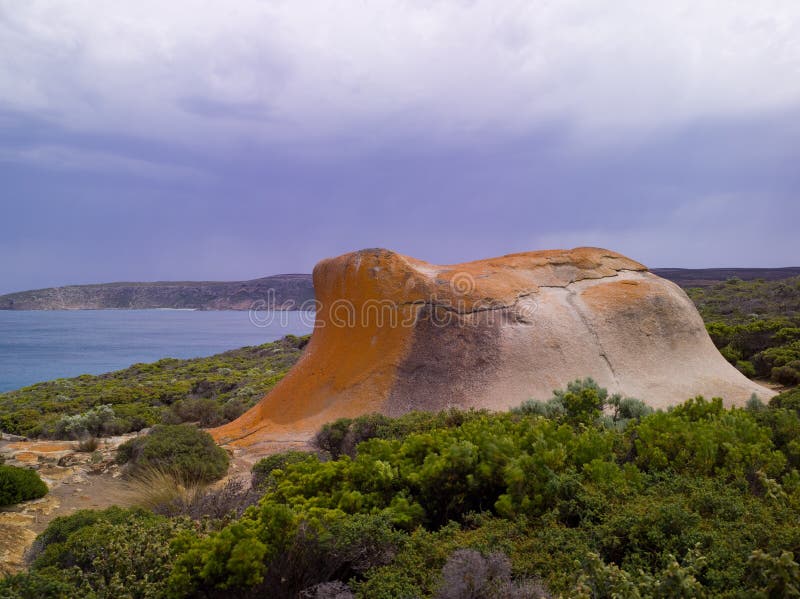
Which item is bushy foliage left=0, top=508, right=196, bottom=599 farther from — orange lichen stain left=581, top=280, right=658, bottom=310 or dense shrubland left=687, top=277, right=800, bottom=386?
dense shrubland left=687, top=277, right=800, bottom=386

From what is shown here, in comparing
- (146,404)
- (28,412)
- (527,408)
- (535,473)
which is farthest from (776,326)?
(28,412)

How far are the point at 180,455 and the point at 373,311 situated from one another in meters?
4.20

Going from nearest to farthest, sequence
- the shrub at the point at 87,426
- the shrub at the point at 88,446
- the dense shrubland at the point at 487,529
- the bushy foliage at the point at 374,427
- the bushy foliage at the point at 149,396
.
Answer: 1. the dense shrubland at the point at 487,529
2. the bushy foliage at the point at 374,427
3. the shrub at the point at 88,446
4. the shrub at the point at 87,426
5. the bushy foliage at the point at 149,396

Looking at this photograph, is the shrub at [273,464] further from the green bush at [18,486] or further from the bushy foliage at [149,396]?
the bushy foliage at [149,396]

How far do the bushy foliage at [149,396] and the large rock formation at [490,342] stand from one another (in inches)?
188

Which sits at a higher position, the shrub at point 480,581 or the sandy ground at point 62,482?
the shrub at point 480,581

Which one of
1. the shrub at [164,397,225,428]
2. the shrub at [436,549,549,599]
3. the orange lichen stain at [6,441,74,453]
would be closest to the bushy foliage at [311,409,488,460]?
the shrub at [436,549,549,599]

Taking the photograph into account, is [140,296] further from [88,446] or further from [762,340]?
[762,340]

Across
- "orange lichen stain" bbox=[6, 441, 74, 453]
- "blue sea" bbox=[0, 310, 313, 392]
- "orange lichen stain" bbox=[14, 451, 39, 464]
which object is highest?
"orange lichen stain" bbox=[14, 451, 39, 464]

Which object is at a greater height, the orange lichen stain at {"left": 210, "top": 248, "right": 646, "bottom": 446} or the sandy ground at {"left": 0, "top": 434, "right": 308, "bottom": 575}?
the orange lichen stain at {"left": 210, "top": 248, "right": 646, "bottom": 446}

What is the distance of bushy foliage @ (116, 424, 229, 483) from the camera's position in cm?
786

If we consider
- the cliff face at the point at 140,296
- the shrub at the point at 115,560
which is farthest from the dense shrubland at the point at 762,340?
the cliff face at the point at 140,296

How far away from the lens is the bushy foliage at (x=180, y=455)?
786 centimetres

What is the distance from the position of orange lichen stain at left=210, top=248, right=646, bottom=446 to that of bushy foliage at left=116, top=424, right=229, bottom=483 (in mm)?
1648
